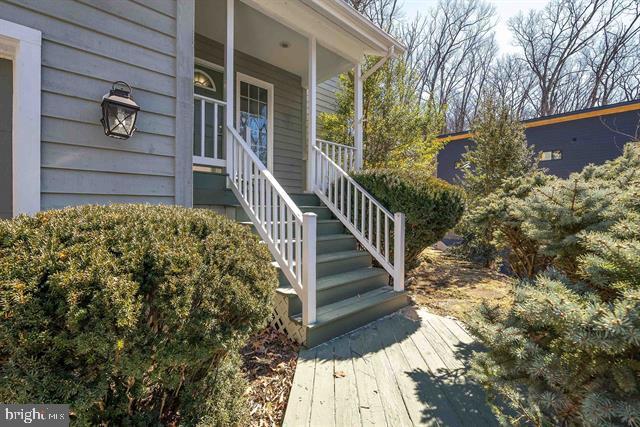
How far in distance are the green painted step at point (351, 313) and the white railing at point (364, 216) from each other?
0.74 feet

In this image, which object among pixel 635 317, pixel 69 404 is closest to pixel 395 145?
pixel 635 317

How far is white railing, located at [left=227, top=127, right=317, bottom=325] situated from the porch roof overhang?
1.78m

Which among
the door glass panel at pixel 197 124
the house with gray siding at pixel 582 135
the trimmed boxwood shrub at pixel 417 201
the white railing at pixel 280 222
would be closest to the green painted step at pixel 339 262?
the white railing at pixel 280 222

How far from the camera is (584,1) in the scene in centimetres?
1554

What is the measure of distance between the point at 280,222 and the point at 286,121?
388cm

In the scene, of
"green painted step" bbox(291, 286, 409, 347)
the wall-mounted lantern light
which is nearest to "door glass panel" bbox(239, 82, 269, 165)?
the wall-mounted lantern light

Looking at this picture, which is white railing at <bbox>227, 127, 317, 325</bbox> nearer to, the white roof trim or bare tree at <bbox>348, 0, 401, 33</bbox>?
the white roof trim

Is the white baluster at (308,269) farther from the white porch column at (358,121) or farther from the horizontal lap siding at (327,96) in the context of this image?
the horizontal lap siding at (327,96)

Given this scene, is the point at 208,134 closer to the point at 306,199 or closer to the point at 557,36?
the point at 306,199

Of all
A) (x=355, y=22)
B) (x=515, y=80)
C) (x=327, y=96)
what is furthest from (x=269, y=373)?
(x=515, y=80)

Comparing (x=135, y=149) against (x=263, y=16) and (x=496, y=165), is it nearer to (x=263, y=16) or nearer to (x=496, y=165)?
(x=263, y=16)

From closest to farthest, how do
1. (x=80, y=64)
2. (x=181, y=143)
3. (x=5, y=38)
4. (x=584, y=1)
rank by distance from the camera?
1. (x=5, y=38)
2. (x=80, y=64)
3. (x=181, y=143)
4. (x=584, y=1)

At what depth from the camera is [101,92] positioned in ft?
8.43

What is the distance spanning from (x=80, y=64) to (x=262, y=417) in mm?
2899
